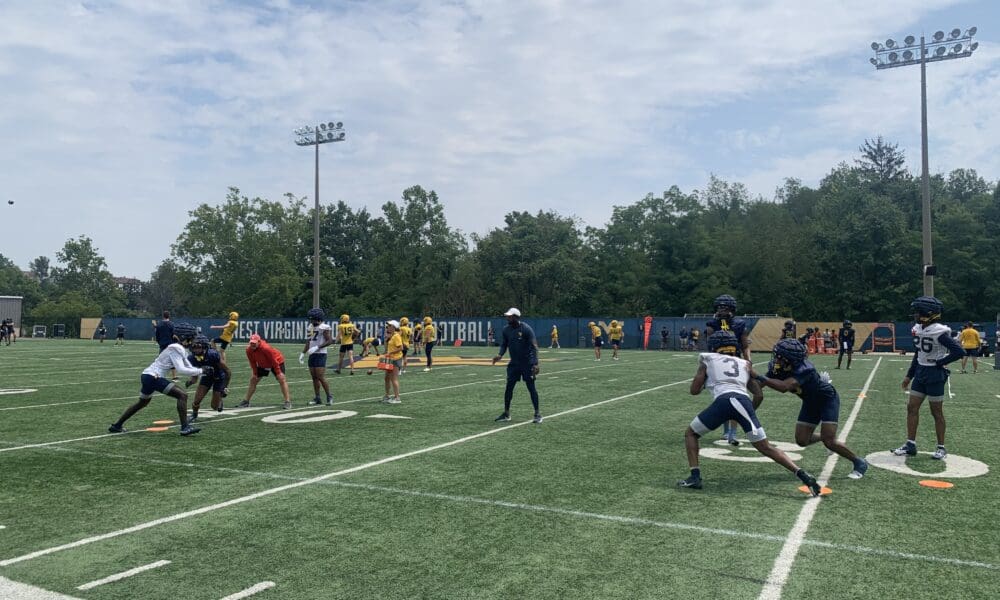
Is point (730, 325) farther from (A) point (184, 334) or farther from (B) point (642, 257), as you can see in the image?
(B) point (642, 257)

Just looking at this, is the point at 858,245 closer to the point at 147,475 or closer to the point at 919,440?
the point at 919,440

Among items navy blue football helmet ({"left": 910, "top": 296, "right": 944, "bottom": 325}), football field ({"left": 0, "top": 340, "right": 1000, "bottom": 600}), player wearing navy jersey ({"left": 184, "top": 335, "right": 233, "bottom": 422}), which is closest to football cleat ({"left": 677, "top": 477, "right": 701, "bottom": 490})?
football field ({"left": 0, "top": 340, "right": 1000, "bottom": 600})

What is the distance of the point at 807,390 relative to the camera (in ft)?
24.0

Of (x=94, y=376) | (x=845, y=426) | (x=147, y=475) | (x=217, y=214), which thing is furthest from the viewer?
(x=217, y=214)

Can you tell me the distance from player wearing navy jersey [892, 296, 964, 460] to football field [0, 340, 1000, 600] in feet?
1.25

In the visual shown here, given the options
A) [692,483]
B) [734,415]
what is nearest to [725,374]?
[734,415]

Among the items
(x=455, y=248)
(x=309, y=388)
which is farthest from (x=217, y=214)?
(x=309, y=388)

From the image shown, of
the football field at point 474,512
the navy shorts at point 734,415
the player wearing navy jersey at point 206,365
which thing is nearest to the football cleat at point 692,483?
the football field at point 474,512

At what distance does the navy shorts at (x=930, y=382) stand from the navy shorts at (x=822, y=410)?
74.9 inches

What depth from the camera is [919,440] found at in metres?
9.92

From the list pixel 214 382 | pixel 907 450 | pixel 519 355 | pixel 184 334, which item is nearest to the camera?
pixel 907 450

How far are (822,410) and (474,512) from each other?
12.5ft

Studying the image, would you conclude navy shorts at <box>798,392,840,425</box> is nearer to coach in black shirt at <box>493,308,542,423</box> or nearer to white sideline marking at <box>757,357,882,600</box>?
white sideline marking at <box>757,357,882,600</box>

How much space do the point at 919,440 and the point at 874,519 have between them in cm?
480
